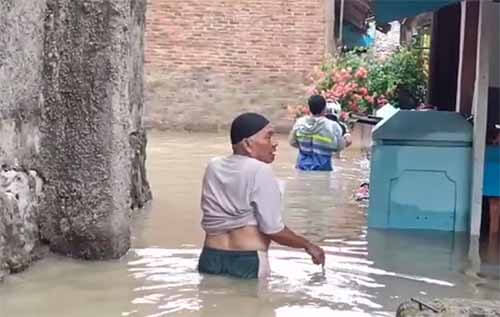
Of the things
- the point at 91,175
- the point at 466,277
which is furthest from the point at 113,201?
the point at 466,277

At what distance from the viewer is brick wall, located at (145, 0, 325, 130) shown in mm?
23750

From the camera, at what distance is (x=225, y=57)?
24062mm

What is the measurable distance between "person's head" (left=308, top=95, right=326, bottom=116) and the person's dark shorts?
655cm

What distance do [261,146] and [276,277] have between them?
0.92 m

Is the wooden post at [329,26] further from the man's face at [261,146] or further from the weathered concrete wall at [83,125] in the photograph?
the man's face at [261,146]

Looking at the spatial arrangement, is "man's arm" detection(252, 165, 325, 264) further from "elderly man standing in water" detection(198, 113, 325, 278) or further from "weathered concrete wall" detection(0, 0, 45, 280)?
"weathered concrete wall" detection(0, 0, 45, 280)

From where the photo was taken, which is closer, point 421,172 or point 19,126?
point 19,126

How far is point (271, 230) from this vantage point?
6.29m

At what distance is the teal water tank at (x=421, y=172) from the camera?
876 cm

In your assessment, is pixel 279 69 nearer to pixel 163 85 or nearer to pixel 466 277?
pixel 163 85

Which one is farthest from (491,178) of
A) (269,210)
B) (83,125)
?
(83,125)

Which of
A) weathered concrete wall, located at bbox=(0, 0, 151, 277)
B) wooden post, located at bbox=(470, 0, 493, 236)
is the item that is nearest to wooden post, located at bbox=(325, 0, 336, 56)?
wooden post, located at bbox=(470, 0, 493, 236)

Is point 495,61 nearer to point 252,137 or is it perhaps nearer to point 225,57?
point 252,137

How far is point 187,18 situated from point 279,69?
251 centimetres
